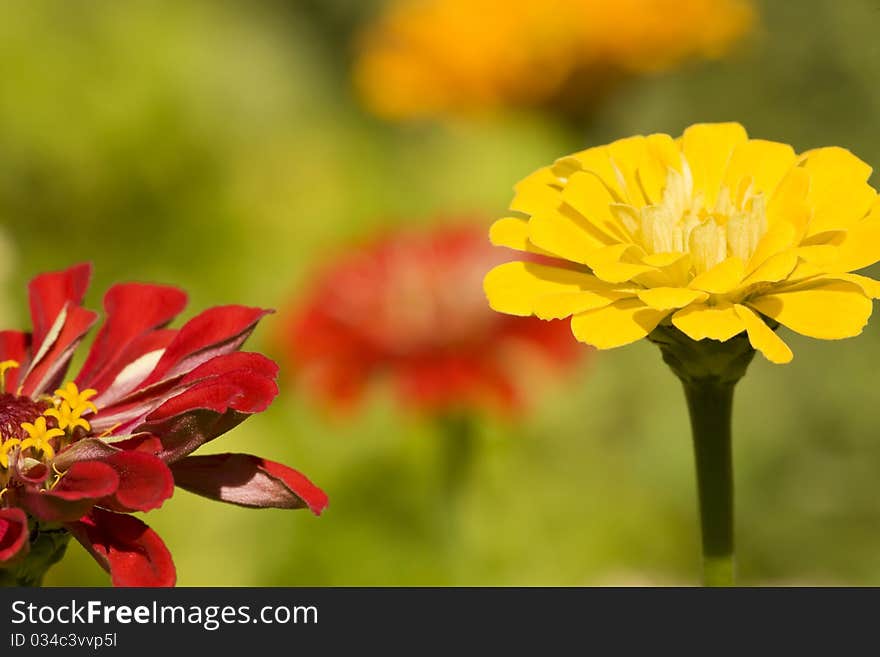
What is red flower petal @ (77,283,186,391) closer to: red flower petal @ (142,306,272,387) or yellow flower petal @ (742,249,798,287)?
red flower petal @ (142,306,272,387)

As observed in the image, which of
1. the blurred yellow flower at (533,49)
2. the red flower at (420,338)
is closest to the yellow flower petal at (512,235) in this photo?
the red flower at (420,338)

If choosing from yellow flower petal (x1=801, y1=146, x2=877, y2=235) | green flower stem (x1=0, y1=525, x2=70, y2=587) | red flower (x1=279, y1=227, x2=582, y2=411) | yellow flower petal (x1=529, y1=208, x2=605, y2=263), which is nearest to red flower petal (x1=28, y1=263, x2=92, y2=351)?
green flower stem (x1=0, y1=525, x2=70, y2=587)

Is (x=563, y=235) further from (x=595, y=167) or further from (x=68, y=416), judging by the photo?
(x=68, y=416)

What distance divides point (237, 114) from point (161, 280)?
510 millimetres

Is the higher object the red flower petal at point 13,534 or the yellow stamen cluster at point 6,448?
the yellow stamen cluster at point 6,448

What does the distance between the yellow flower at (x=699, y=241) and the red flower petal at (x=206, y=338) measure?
103 millimetres

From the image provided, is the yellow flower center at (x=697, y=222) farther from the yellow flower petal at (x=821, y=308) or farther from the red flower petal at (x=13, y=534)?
the red flower petal at (x=13, y=534)

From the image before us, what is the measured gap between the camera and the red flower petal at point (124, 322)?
54 centimetres

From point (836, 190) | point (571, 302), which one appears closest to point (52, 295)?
point (571, 302)

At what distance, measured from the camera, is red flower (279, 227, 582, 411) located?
1109 millimetres

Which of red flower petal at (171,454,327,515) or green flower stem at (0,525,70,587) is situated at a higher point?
red flower petal at (171,454,327,515)

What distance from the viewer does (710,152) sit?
55 centimetres

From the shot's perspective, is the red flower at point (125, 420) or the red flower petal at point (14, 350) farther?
the red flower petal at point (14, 350)

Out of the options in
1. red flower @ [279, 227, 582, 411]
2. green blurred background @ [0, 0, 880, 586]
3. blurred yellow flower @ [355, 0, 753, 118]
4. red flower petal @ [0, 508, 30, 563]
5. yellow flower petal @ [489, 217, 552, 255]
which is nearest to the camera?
red flower petal @ [0, 508, 30, 563]
